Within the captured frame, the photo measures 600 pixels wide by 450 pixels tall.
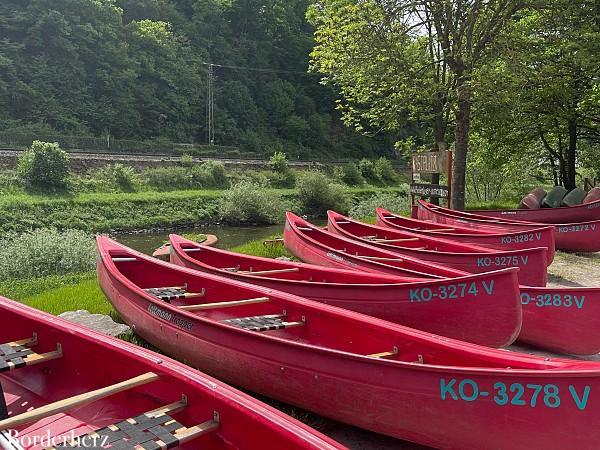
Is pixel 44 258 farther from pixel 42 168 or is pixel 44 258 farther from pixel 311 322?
pixel 42 168

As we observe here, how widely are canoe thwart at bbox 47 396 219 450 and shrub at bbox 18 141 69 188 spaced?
27143 millimetres

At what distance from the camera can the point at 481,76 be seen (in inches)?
478

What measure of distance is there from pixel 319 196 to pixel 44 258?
1960 centimetres

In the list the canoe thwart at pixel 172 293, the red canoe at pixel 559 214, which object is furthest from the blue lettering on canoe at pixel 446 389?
the red canoe at pixel 559 214

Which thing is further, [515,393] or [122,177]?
[122,177]

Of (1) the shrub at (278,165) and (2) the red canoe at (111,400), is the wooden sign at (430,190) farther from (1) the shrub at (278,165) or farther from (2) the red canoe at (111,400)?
(1) the shrub at (278,165)

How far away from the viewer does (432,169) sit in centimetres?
1109

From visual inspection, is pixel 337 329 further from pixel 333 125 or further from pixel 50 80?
pixel 333 125

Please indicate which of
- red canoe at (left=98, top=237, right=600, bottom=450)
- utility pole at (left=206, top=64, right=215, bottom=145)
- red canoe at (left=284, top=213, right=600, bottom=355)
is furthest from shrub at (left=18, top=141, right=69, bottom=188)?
utility pole at (left=206, top=64, right=215, bottom=145)

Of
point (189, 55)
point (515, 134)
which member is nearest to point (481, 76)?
point (515, 134)

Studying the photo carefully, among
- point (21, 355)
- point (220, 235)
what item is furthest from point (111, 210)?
point (21, 355)

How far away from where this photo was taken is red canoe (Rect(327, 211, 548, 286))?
5973 mm

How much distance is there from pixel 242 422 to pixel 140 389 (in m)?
0.89

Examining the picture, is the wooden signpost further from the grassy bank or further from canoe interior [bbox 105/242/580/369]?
the grassy bank
